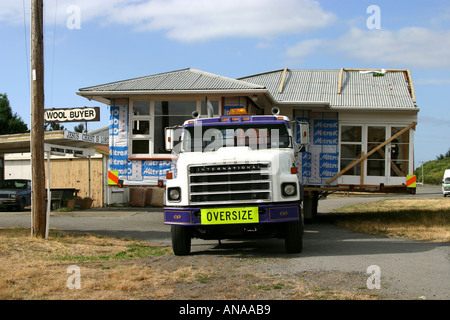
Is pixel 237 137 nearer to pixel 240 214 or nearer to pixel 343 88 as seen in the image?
pixel 240 214

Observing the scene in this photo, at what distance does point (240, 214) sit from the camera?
9.12 meters

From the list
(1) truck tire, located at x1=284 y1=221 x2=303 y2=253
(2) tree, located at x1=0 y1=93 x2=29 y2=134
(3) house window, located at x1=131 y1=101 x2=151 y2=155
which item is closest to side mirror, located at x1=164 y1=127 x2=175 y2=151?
(1) truck tire, located at x1=284 y1=221 x2=303 y2=253

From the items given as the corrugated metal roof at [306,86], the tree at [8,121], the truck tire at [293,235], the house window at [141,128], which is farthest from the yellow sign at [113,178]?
the tree at [8,121]

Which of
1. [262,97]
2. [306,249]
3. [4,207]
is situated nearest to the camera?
[306,249]

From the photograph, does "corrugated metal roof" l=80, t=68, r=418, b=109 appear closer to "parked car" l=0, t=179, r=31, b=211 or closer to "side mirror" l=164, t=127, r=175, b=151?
"side mirror" l=164, t=127, r=175, b=151

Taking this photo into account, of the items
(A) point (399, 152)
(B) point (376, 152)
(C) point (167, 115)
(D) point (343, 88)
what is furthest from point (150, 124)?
(A) point (399, 152)

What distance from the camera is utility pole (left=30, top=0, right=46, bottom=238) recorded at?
39.6 feet

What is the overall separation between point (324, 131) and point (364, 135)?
1196mm

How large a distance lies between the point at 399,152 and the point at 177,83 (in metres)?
6.89

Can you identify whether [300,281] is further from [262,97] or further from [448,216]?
[448,216]

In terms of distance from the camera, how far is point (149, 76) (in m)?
17.1

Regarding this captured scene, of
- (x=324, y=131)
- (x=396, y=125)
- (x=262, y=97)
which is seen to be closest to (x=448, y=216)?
(x=396, y=125)

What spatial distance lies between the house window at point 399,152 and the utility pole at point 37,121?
395 inches

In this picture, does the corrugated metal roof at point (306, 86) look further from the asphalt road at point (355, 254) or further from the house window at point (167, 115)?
the asphalt road at point (355, 254)
